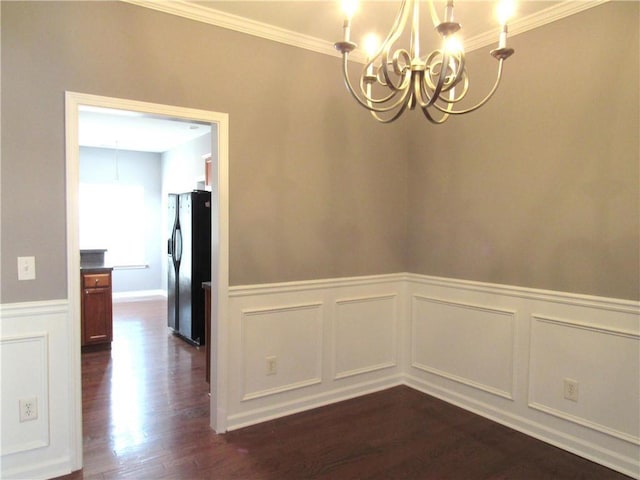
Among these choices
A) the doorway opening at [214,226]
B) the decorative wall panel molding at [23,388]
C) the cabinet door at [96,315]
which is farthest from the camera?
the cabinet door at [96,315]

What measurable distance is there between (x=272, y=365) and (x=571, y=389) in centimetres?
195

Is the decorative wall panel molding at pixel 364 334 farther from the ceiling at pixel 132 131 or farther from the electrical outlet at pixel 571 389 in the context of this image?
the ceiling at pixel 132 131

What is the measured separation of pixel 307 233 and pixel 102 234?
5.80 metres

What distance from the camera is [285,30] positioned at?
9.73ft

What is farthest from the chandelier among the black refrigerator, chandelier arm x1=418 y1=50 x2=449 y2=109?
the black refrigerator

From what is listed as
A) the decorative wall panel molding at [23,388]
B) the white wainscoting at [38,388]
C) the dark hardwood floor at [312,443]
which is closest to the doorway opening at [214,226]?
the white wainscoting at [38,388]

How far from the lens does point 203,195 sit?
5.01m

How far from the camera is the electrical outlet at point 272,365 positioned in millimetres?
3061

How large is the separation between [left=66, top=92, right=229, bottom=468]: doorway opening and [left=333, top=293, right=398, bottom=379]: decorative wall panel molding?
0.96 meters

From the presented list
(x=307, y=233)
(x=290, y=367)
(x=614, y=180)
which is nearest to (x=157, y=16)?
(x=307, y=233)

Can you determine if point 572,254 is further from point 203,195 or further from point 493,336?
point 203,195

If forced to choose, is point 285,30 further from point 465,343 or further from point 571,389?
point 571,389

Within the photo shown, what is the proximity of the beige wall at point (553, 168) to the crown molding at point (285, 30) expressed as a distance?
6cm

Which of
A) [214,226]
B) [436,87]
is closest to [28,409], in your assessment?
[214,226]
